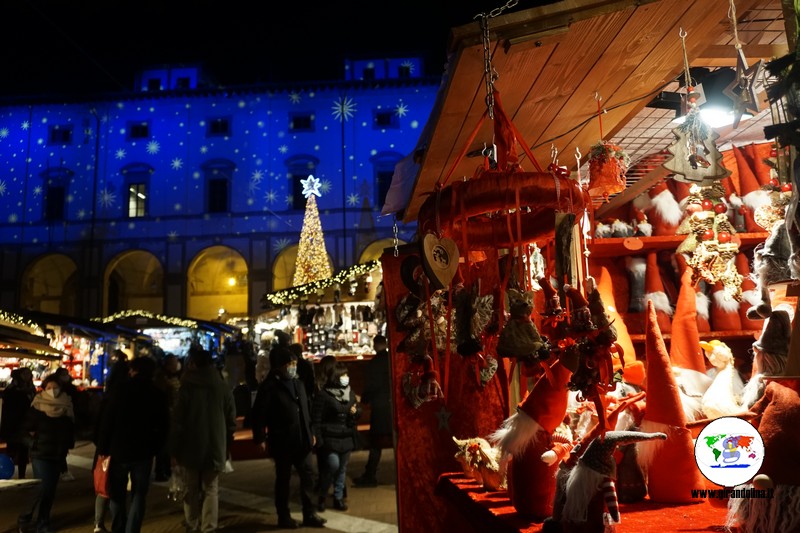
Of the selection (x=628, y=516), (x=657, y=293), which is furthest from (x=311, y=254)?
(x=628, y=516)

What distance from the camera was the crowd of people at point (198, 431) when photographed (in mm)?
5262

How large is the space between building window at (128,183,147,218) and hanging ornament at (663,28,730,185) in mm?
24576

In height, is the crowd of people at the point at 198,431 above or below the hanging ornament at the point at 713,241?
below

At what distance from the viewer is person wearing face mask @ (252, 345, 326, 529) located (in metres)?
6.06

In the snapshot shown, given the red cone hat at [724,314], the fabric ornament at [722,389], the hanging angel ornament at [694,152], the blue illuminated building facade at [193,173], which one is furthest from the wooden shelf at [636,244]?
the blue illuminated building facade at [193,173]

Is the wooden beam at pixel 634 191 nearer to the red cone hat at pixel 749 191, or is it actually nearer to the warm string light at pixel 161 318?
the red cone hat at pixel 749 191

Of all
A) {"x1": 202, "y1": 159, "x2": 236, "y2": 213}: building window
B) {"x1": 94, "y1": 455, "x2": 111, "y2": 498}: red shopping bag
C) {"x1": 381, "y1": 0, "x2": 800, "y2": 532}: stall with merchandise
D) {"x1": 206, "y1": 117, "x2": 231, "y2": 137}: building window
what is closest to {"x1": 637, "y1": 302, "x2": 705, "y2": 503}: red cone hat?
{"x1": 381, "y1": 0, "x2": 800, "y2": 532}: stall with merchandise

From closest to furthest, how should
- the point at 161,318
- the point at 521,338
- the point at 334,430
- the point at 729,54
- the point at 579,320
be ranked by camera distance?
the point at 579,320 → the point at 521,338 → the point at 729,54 → the point at 334,430 → the point at 161,318

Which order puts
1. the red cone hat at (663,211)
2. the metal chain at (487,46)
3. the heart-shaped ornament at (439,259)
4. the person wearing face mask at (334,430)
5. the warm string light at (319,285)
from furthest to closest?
the warm string light at (319,285) < the person wearing face mask at (334,430) < the red cone hat at (663,211) < the metal chain at (487,46) < the heart-shaped ornament at (439,259)

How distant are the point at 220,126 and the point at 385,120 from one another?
7.00 m

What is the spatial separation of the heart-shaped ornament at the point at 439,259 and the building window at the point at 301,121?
23.2 meters

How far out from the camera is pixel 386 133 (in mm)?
24219

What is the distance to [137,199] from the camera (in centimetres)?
2436

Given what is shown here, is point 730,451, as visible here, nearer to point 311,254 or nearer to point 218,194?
point 311,254
